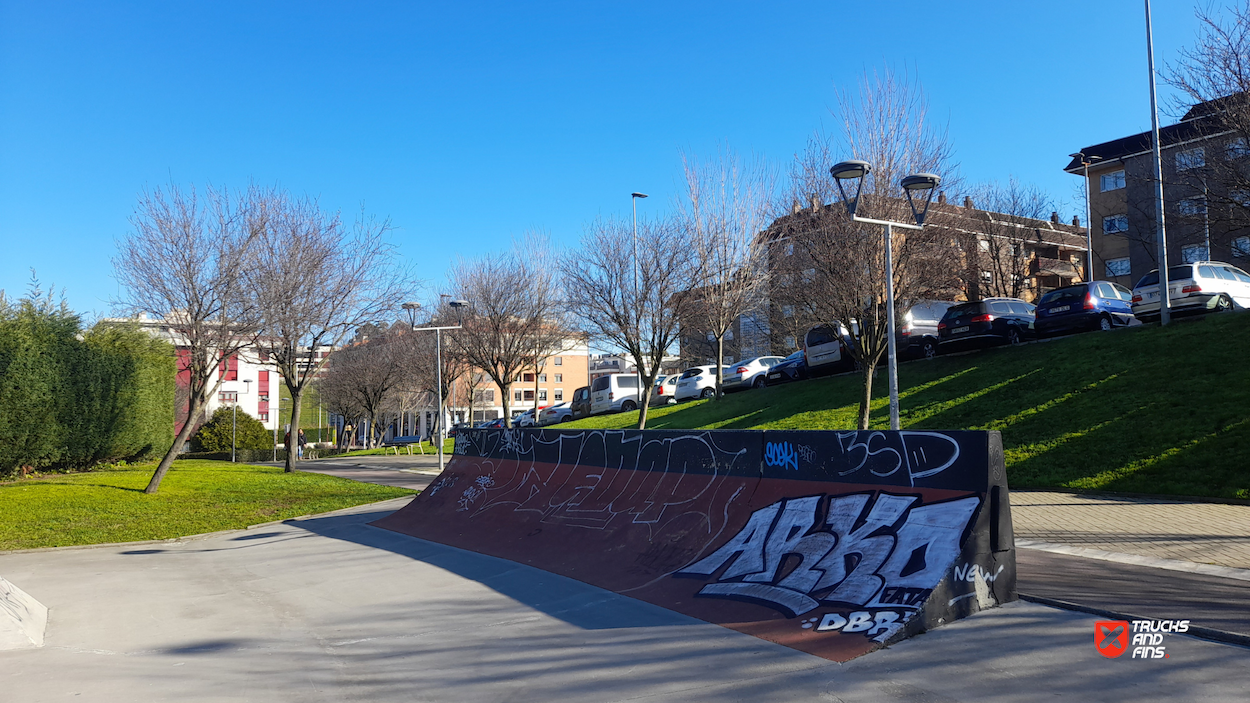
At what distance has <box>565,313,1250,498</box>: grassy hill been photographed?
39.5 ft

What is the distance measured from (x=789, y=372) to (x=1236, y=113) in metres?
18.5

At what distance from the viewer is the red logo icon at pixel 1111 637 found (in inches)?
193

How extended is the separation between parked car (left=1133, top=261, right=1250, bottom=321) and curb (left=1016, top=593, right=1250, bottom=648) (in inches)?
672

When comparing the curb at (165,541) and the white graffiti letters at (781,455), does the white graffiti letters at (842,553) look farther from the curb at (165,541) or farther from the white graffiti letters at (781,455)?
the curb at (165,541)

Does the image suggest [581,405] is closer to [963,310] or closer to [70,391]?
[963,310]

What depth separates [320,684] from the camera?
5.36 metres

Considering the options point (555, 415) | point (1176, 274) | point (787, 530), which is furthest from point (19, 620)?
point (555, 415)

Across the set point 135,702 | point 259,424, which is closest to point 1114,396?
point 135,702

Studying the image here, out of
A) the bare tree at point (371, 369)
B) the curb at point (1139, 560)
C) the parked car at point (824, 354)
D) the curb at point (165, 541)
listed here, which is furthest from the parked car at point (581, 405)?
the curb at point (1139, 560)

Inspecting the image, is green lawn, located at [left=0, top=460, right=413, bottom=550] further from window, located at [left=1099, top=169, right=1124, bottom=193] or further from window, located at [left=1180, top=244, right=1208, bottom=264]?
window, located at [left=1099, top=169, right=1124, bottom=193]

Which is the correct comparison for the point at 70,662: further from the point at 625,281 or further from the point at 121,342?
the point at 121,342

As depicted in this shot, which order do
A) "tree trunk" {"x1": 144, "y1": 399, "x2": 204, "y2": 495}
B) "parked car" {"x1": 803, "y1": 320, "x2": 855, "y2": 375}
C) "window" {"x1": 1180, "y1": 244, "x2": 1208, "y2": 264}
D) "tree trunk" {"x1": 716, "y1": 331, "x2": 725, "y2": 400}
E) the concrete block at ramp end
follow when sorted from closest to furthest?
the concrete block at ramp end, "tree trunk" {"x1": 144, "y1": 399, "x2": 204, "y2": 495}, "parked car" {"x1": 803, "y1": 320, "x2": 855, "y2": 375}, "tree trunk" {"x1": 716, "y1": 331, "x2": 725, "y2": 400}, "window" {"x1": 1180, "y1": 244, "x2": 1208, "y2": 264}

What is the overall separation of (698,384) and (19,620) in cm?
2819

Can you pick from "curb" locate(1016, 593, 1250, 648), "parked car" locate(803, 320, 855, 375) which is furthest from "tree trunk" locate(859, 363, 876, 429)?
"curb" locate(1016, 593, 1250, 648)
